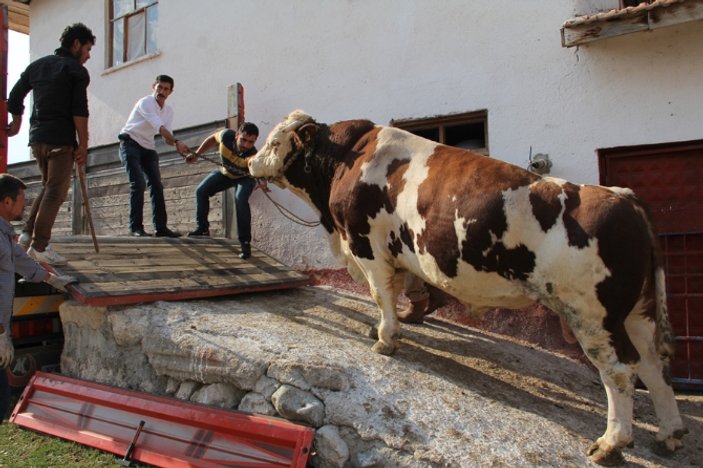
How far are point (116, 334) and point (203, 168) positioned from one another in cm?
351

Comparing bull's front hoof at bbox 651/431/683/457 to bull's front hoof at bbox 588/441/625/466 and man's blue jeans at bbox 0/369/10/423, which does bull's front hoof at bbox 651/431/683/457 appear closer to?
bull's front hoof at bbox 588/441/625/466

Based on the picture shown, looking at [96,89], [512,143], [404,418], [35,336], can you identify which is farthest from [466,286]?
[96,89]

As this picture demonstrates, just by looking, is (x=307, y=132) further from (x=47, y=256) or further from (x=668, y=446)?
(x=668, y=446)

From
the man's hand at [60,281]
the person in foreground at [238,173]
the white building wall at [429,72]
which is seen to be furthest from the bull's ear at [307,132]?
the man's hand at [60,281]

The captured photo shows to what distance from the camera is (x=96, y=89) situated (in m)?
9.80

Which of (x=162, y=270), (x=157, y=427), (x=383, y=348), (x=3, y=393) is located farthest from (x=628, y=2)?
(x=3, y=393)

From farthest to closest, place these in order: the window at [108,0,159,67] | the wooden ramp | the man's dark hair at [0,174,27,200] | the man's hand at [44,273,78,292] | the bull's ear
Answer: the window at [108,0,159,67] → the bull's ear → the wooden ramp → the man's hand at [44,273,78,292] → the man's dark hair at [0,174,27,200]

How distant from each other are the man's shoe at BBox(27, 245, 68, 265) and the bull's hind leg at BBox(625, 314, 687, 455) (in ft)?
14.6

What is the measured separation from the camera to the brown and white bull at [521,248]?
10.9 feet

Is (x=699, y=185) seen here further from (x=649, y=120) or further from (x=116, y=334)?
(x=116, y=334)

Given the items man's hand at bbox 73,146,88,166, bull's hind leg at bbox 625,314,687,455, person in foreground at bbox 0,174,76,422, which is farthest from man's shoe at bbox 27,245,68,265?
bull's hind leg at bbox 625,314,687,455

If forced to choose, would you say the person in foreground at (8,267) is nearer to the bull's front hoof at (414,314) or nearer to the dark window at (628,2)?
the bull's front hoof at (414,314)

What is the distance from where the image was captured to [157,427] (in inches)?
147

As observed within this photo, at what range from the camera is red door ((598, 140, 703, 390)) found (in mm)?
5203
